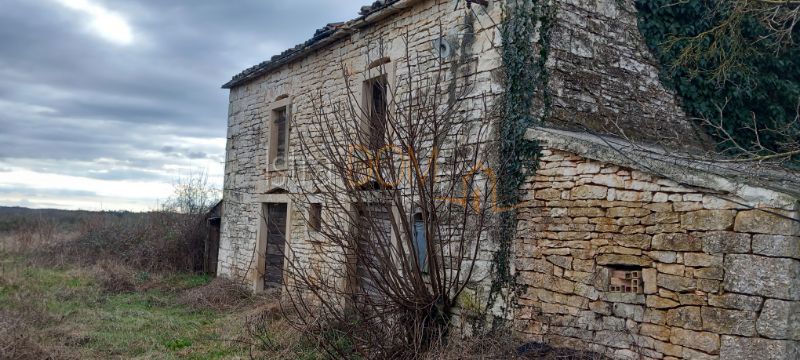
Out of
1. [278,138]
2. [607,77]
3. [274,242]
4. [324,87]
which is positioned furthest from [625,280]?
[278,138]

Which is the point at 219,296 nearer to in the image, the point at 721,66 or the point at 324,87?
the point at 324,87

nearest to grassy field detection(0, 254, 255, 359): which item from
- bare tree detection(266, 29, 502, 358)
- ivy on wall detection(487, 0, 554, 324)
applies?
bare tree detection(266, 29, 502, 358)

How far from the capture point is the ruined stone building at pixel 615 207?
4500mm

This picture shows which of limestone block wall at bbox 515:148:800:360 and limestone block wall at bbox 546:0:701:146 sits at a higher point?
limestone block wall at bbox 546:0:701:146

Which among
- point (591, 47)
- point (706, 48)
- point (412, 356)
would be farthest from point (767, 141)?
point (412, 356)

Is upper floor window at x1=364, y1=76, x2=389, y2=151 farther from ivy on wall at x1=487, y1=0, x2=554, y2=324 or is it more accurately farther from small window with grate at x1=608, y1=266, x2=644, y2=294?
small window with grate at x1=608, y1=266, x2=644, y2=294

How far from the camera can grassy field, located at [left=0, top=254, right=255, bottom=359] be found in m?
7.59

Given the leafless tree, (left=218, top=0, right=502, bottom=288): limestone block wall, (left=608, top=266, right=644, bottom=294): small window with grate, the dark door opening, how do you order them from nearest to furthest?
1. (left=608, top=266, right=644, bottom=294): small window with grate
2. (left=218, top=0, right=502, bottom=288): limestone block wall
3. the leafless tree
4. the dark door opening

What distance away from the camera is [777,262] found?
437cm

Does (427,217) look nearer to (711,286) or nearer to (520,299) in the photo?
(520,299)

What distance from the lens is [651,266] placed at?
16.8 feet

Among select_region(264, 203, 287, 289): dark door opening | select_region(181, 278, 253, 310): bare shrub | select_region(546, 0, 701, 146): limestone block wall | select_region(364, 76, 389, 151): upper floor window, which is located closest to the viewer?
select_region(364, 76, 389, 151): upper floor window

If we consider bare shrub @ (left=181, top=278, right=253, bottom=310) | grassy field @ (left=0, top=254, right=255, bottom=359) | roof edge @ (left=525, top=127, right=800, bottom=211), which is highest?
roof edge @ (left=525, top=127, right=800, bottom=211)

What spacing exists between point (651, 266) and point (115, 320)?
26.0 ft
